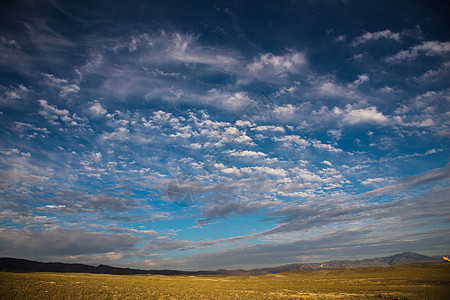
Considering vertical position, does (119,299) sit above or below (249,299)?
above

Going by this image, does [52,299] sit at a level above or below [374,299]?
above

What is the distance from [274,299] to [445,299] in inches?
819

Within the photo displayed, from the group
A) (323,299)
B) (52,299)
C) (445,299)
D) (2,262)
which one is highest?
(52,299)

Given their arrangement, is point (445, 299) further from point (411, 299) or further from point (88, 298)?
point (88, 298)

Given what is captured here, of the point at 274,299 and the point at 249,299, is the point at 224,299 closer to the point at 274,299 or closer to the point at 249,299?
the point at 249,299

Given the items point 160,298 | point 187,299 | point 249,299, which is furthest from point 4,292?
point 249,299

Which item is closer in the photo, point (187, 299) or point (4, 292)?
point (4, 292)

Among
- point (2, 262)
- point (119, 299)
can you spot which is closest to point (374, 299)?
point (119, 299)

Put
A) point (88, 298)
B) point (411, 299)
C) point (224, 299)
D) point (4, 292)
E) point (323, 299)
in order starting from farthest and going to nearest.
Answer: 1. point (323, 299)
2. point (224, 299)
3. point (411, 299)
4. point (88, 298)
5. point (4, 292)

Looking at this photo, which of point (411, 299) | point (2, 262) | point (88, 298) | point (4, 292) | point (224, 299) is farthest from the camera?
point (2, 262)

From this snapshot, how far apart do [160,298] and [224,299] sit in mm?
9069

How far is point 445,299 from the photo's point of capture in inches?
1046

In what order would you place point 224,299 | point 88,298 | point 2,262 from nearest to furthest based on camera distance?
point 88,298 < point 224,299 < point 2,262

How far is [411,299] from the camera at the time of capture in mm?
29578
